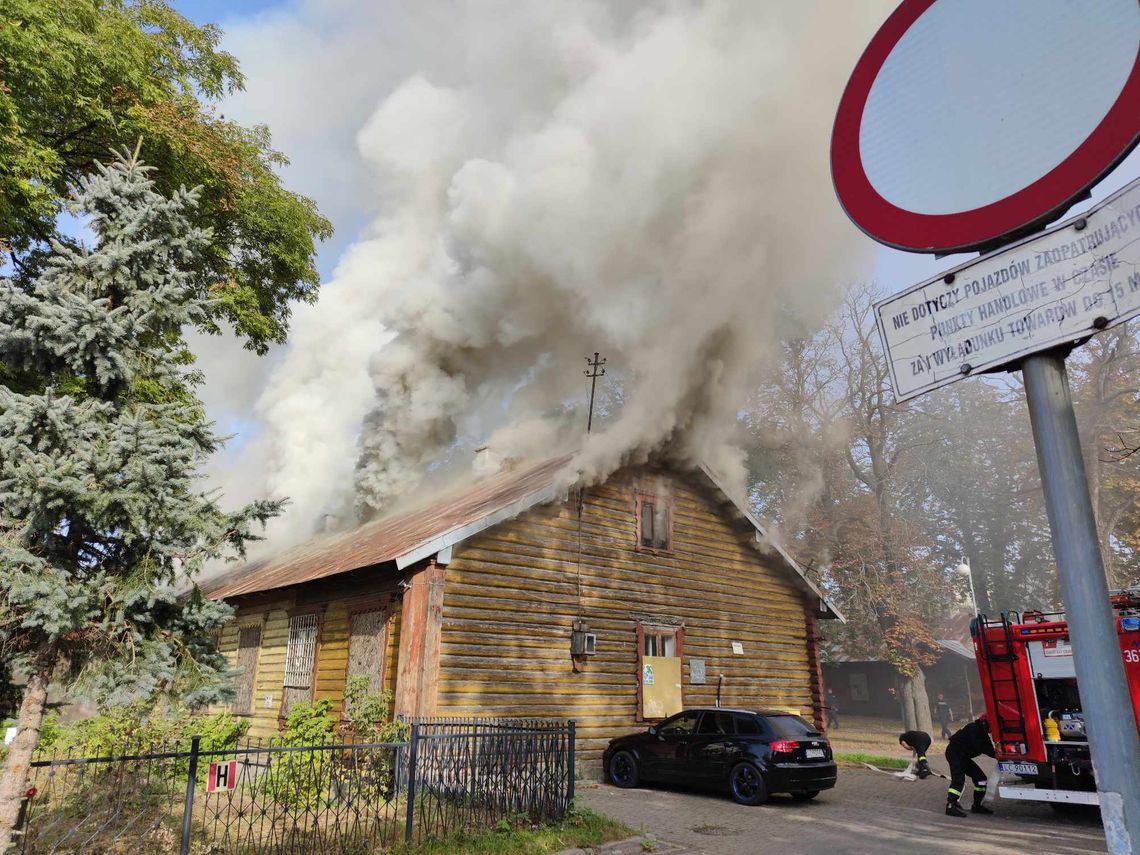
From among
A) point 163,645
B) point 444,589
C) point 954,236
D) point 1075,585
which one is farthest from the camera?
point 444,589

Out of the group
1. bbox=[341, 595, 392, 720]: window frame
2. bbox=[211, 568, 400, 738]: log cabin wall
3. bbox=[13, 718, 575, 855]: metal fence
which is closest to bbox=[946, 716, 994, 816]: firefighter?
bbox=[13, 718, 575, 855]: metal fence

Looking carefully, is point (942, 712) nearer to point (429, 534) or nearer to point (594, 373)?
point (594, 373)

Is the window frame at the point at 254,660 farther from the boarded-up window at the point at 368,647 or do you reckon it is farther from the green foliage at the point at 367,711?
the green foliage at the point at 367,711

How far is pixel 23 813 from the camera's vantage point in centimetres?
584

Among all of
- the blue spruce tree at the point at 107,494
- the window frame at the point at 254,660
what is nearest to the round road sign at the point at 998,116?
the blue spruce tree at the point at 107,494

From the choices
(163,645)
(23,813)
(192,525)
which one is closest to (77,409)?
(192,525)

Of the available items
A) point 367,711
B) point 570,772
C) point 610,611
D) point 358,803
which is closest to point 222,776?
point 358,803

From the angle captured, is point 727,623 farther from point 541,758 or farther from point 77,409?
point 77,409

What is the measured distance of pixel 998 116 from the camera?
88.0 inches

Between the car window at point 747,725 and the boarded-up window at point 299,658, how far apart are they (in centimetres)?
783

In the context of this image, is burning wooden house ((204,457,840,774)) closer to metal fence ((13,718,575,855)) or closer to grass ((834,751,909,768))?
grass ((834,751,909,768))

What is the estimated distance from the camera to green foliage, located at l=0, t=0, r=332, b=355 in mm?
9781

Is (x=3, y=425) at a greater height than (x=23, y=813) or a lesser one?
greater

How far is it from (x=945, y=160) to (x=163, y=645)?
19.9 feet
